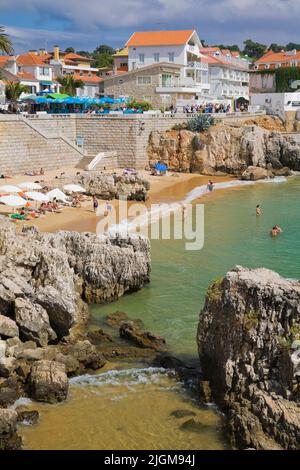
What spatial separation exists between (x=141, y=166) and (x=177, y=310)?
119 feet

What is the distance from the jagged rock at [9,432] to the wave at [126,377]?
3.06 metres

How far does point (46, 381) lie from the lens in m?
16.1

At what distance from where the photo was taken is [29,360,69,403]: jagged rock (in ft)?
52.3

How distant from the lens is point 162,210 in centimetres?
4088

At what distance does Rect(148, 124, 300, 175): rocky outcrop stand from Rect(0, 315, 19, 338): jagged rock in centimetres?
4133

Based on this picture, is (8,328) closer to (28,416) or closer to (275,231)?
(28,416)

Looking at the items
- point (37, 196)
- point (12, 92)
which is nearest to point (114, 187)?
point (37, 196)

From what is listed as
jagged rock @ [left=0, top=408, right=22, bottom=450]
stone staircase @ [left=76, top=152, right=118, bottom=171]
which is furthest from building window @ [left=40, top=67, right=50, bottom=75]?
jagged rock @ [left=0, top=408, right=22, bottom=450]

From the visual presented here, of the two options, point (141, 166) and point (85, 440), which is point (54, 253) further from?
point (141, 166)

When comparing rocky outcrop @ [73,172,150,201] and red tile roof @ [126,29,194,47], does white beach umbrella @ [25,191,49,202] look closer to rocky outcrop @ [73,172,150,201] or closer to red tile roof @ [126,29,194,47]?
rocky outcrop @ [73,172,150,201]

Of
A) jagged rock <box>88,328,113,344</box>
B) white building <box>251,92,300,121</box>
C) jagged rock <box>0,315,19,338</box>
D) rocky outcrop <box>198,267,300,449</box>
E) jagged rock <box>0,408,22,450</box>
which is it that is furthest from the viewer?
white building <box>251,92,300,121</box>

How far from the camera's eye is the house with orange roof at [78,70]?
3246 inches

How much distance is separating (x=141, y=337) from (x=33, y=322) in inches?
141

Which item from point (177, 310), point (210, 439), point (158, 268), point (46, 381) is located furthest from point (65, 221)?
point (210, 439)
